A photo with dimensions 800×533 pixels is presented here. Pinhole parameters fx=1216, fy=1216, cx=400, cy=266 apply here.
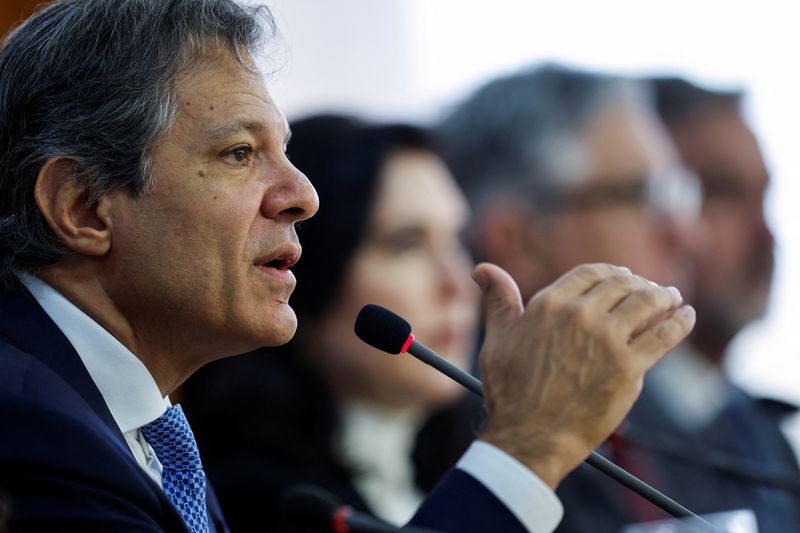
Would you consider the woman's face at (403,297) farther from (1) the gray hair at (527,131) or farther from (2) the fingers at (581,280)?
(2) the fingers at (581,280)

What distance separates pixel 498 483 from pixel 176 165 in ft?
2.24

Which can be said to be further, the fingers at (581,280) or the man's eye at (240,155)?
the man's eye at (240,155)

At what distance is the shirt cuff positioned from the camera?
1493 millimetres

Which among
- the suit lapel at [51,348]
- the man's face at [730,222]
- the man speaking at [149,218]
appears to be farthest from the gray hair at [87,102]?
the man's face at [730,222]

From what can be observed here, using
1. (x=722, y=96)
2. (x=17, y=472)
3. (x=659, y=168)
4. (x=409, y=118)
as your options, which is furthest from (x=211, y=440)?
(x=722, y=96)

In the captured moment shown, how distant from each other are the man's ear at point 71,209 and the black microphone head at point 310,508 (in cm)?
47

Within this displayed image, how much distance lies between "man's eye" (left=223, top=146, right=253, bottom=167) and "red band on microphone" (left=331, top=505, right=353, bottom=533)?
1.88ft

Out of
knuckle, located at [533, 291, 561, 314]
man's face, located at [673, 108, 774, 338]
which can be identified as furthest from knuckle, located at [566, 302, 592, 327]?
man's face, located at [673, 108, 774, 338]

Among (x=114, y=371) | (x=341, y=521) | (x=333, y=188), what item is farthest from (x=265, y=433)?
(x=341, y=521)

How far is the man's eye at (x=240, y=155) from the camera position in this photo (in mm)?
1841

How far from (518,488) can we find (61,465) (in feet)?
1.80

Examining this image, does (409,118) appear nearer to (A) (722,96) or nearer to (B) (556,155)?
(B) (556,155)

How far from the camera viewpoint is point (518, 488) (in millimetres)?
1504

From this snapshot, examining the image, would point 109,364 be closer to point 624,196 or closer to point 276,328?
point 276,328
